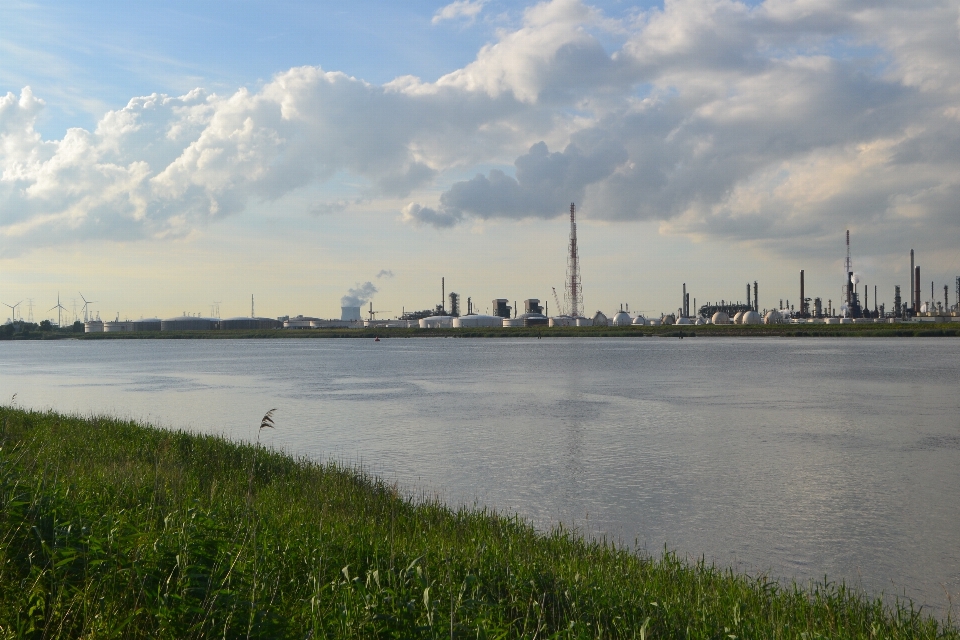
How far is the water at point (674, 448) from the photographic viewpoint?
653 inches

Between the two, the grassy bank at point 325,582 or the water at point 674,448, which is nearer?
the grassy bank at point 325,582

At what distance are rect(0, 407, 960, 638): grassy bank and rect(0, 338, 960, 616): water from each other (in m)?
3.19

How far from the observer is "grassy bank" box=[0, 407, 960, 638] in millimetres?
6910

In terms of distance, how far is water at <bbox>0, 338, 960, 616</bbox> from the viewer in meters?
16.6

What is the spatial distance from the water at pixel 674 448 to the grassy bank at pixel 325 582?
3193mm

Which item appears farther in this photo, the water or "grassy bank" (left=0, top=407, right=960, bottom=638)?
the water

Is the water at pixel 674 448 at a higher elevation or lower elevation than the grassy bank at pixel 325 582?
lower

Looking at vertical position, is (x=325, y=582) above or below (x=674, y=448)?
above

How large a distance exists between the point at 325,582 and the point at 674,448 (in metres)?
21.5

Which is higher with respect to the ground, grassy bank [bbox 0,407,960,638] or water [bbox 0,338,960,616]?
grassy bank [bbox 0,407,960,638]

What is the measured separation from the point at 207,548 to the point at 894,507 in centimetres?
1764

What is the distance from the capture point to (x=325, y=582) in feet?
29.8

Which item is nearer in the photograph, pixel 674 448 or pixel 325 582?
pixel 325 582

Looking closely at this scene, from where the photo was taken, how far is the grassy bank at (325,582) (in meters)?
6.91
